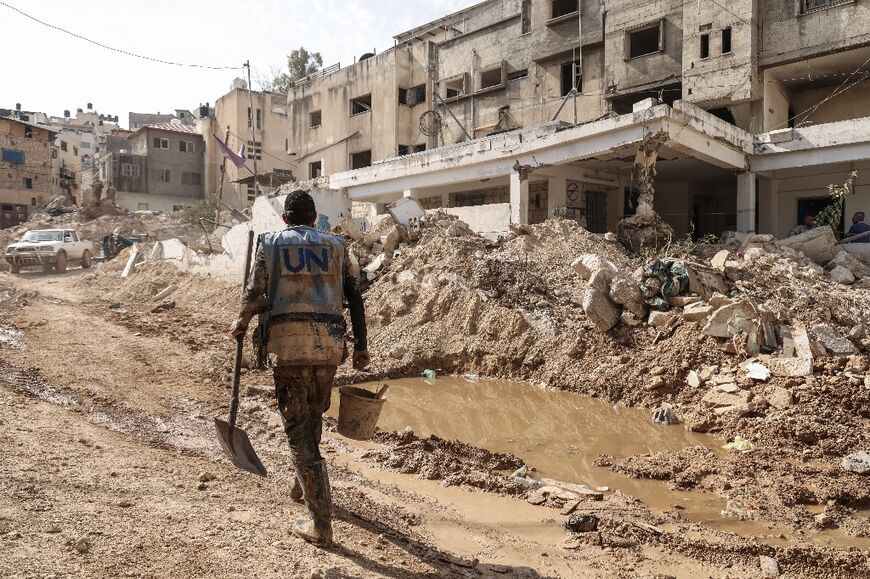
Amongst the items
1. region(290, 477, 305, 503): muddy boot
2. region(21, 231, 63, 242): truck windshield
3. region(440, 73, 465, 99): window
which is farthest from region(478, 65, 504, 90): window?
region(290, 477, 305, 503): muddy boot

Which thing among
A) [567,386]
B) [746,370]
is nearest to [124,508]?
[567,386]

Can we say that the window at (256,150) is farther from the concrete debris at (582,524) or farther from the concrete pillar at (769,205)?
the concrete debris at (582,524)

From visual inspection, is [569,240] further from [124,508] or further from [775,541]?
[124,508]

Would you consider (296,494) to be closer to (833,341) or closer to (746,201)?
(833,341)

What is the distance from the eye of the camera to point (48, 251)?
781 inches

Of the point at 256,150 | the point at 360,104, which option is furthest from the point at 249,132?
the point at 360,104

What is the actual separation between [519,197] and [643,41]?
9.68 meters

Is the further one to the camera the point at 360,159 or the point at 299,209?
the point at 360,159

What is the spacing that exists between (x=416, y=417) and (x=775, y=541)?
386 centimetres

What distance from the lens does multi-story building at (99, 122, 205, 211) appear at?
42.1m

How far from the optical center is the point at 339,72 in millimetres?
29234

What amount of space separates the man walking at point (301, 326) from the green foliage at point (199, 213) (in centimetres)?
2954

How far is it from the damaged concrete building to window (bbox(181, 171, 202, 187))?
884 inches

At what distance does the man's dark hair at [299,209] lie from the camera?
133 inches
